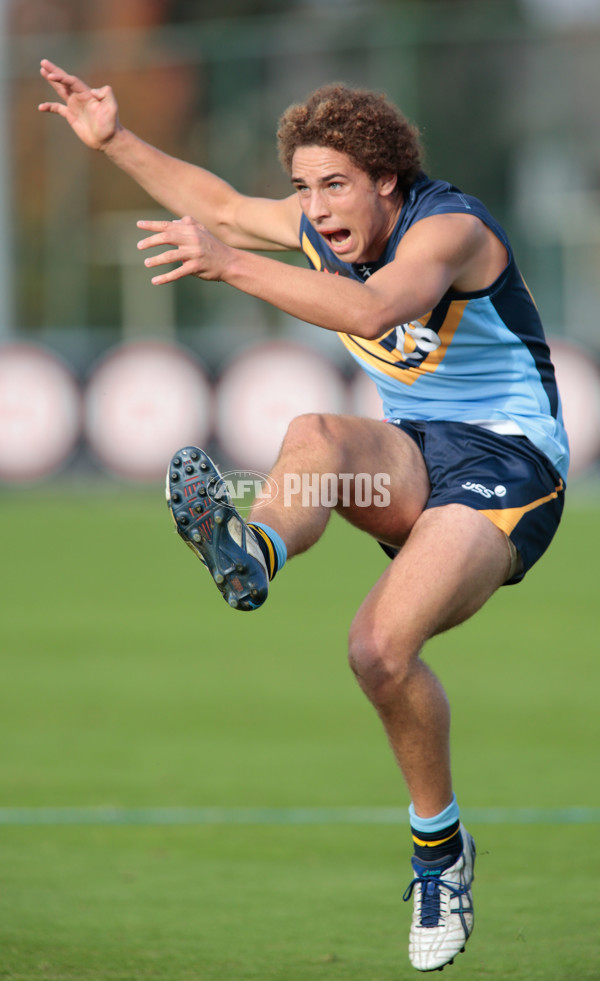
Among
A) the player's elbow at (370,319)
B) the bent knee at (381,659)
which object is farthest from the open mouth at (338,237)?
the bent knee at (381,659)

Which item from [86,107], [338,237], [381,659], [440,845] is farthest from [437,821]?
[86,107]

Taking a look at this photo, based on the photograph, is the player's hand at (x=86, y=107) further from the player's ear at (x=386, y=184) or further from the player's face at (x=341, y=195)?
the player's ear at (x=386, y=184)

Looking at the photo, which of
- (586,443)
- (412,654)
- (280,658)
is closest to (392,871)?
(412,654)

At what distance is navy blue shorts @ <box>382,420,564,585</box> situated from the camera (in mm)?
4223

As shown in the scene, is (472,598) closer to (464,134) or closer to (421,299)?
(421,299)

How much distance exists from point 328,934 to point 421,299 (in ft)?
6.95

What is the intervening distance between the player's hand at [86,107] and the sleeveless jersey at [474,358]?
919mm

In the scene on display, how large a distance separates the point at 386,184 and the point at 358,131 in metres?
0.20

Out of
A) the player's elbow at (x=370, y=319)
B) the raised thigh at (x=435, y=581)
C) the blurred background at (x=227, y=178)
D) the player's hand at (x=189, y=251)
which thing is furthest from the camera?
the blurred background at (x=227, y=178)

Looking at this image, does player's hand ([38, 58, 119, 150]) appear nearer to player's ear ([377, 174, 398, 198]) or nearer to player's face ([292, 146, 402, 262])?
player's face ([292, 146, 402, 262])

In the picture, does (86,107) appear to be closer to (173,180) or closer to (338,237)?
(173,180)

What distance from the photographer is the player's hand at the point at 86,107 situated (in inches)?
189

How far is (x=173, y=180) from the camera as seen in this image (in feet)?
16.6

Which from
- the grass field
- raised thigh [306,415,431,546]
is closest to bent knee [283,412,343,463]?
raised thigh [306,415,431,546]
